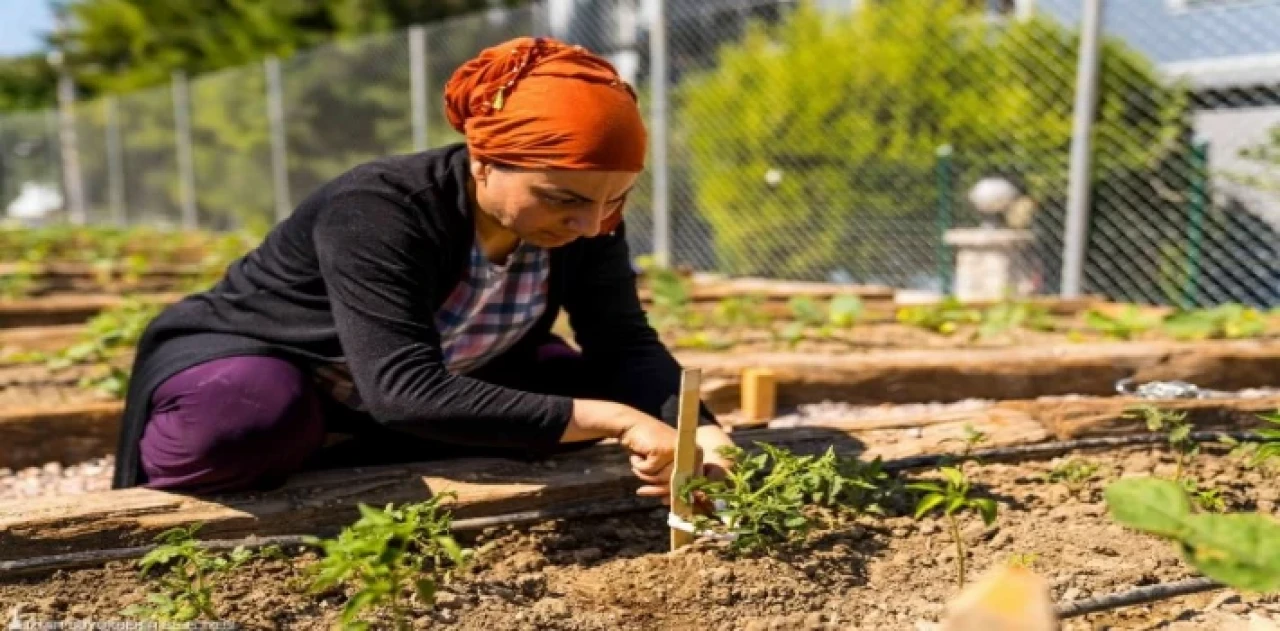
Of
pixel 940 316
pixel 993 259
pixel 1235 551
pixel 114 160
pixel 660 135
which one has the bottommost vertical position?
pixel 114 160

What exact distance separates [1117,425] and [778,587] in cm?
115

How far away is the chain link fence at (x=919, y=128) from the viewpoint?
6.74m

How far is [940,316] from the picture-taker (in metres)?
4.86

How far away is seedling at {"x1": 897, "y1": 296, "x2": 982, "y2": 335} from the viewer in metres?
4.76

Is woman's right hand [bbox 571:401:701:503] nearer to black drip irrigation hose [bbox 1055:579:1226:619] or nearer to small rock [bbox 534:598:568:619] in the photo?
small rock [bbox 534:598:568:619]

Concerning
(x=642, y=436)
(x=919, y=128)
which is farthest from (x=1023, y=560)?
(x=919, y=128)

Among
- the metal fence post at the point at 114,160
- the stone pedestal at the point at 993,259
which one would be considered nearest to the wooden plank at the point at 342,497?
the stone pedestal at the point at 993,259

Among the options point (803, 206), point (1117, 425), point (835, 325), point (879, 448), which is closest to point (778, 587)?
point (879, 448)

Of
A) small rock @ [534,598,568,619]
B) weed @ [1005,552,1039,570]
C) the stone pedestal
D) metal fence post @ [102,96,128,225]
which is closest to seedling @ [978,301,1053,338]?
the stone pedestal

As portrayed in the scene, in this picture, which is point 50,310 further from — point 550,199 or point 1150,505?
point 1150,505

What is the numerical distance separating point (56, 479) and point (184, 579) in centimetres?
155

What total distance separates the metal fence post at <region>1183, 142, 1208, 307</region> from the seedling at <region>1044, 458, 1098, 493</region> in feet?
15.1

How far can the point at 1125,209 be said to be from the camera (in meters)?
6.76

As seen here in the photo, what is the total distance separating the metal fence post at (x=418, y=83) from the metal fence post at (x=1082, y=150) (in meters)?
5.46
